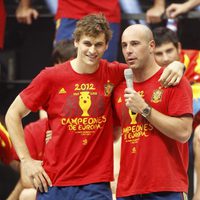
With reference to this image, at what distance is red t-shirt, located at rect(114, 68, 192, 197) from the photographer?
17.3 feet

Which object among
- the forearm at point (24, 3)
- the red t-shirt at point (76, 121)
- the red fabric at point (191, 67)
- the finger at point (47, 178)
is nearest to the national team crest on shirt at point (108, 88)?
the red t-shirt at point (76, 121)

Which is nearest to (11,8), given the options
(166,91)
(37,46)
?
(37,46)

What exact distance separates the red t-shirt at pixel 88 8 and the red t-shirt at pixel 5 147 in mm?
1214

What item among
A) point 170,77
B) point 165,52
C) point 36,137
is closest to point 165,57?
point 165,52

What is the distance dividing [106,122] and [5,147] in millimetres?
1504

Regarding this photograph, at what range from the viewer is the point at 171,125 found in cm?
519

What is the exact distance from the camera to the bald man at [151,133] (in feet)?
17.1

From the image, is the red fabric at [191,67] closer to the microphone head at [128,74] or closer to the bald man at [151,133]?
the bald man at [151,133]

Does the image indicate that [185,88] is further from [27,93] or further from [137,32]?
[27,93]

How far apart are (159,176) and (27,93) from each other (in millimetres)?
1010

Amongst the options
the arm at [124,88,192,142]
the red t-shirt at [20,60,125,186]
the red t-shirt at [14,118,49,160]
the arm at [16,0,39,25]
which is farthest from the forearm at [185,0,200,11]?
the arm at [124,88,192,142]

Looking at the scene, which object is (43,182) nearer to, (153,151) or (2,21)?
(153,151)

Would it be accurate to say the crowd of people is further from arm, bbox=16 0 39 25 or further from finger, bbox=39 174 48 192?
arm, bbox=16 0 39 25

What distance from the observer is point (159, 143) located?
17.3 ft
